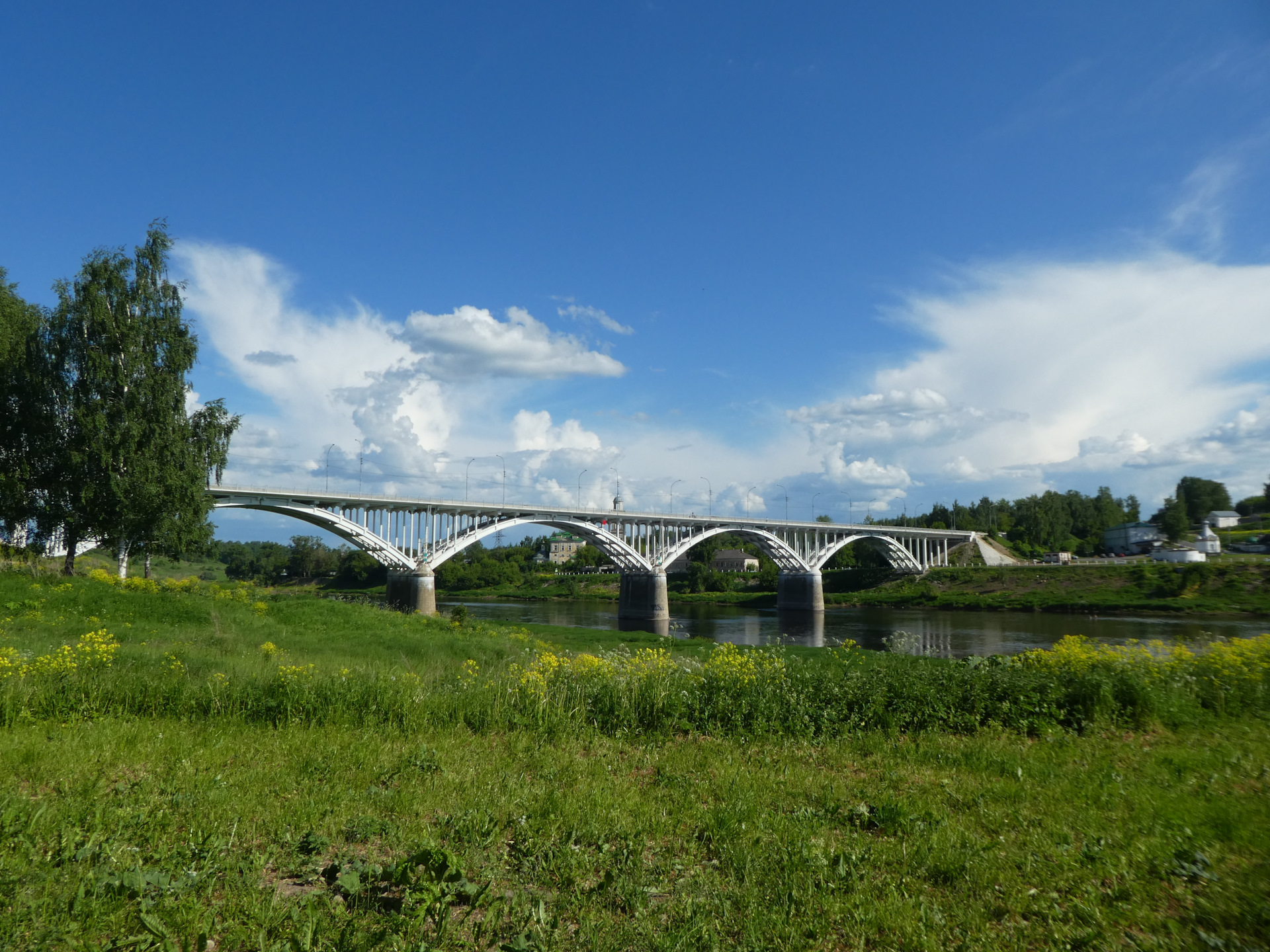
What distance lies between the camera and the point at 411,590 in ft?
174

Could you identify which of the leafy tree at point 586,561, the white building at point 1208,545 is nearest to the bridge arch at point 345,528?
the leafy tree at point 586,561

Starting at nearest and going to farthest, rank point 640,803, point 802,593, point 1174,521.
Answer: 1. point 640,803
2. point 802,593
3. point 1174,521

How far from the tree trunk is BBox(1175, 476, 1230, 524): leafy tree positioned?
14425cm

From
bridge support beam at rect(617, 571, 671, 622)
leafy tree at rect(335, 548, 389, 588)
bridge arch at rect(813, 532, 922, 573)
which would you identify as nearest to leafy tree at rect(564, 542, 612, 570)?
leafy tree at rect(335, 548, 389, 588)

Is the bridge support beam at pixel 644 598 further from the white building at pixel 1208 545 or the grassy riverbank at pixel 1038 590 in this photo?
the white building at pixel 1208 545

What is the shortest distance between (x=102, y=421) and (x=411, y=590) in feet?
95.3

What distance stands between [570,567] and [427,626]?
96.3 m

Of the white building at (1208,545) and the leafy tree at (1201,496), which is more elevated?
the leafy tree at (1201,496)

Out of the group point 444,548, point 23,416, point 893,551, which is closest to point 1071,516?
point 893,551

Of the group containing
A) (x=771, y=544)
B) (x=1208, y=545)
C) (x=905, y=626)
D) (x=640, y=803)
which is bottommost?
(x=905, y=626)

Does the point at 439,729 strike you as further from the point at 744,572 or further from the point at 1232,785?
the point at 744,572

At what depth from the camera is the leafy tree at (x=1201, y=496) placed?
4806 inches

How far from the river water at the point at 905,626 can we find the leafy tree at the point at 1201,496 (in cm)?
8304

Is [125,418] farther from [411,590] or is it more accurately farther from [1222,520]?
[1222,520]
